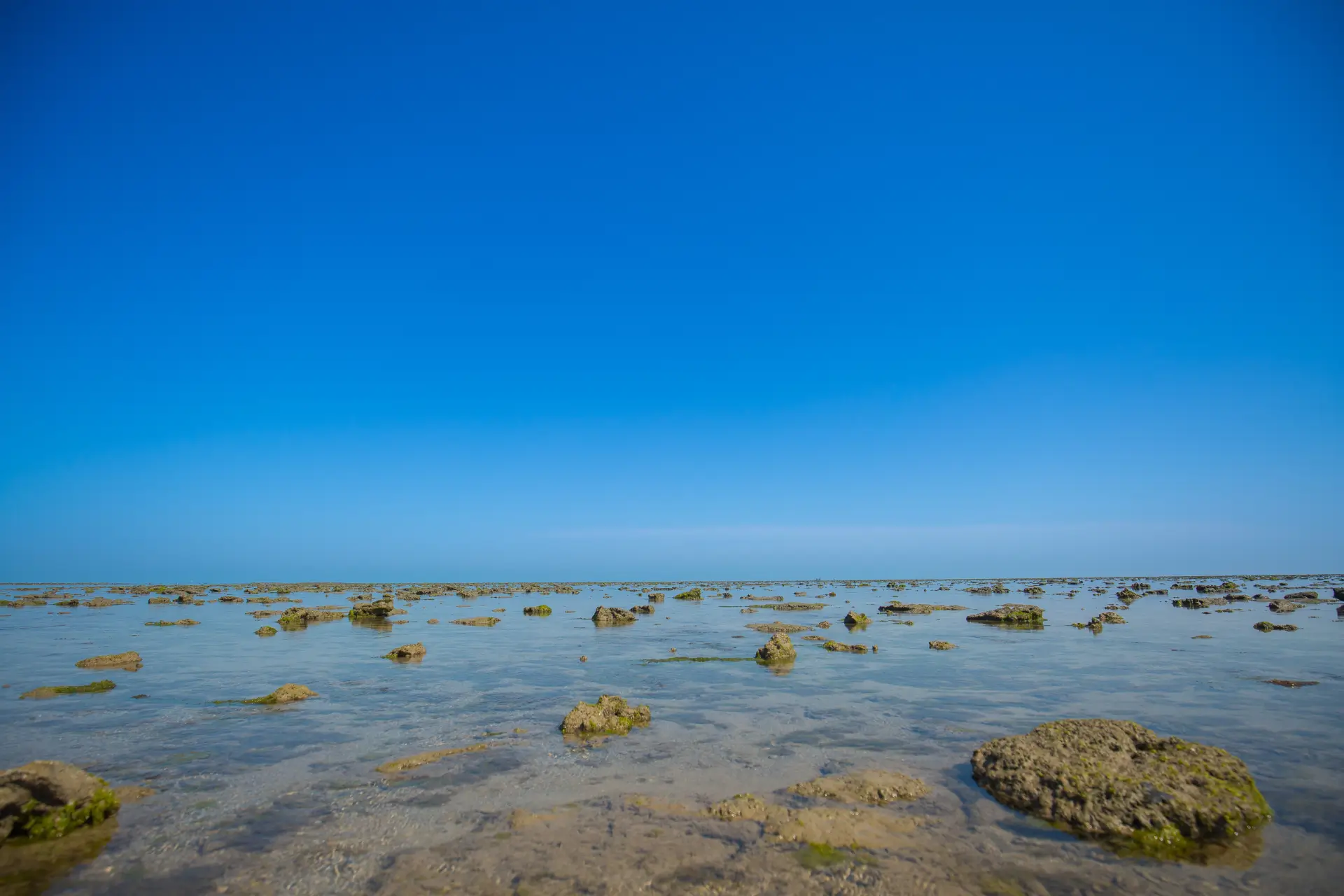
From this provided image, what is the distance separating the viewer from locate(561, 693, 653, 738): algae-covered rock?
497 inches

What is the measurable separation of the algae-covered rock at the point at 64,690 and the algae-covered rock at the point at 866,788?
19.8m

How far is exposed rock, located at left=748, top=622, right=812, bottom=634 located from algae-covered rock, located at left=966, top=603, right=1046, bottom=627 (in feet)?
42.2

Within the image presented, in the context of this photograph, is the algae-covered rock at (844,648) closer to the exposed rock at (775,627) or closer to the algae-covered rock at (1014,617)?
the exposed rock at (775,627)

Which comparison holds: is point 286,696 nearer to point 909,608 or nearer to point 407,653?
point 407,653

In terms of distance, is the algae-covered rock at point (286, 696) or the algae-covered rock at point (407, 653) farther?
the algae-covered rock at point (407, 653)

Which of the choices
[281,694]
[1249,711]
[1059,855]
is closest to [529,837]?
[1059,855]

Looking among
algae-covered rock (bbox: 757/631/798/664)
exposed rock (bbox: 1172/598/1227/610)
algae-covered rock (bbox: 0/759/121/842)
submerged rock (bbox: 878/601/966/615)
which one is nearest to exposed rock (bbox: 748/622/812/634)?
algae-covered rock (bbox: 757/631/798/664)

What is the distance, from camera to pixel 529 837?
757 centimetres

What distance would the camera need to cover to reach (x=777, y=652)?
22891 mm

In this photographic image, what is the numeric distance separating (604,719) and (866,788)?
6019mm

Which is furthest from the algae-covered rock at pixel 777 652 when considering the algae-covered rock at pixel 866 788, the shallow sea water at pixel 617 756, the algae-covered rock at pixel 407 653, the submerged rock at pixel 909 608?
the submerged rock at pixel 909 608

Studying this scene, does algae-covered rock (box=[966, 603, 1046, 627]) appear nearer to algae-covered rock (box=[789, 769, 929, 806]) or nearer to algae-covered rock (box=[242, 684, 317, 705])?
algae-covered rock (box=[789, 769, 929, 806])

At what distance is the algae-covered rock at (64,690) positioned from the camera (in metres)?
15.6

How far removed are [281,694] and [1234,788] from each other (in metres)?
20.0
